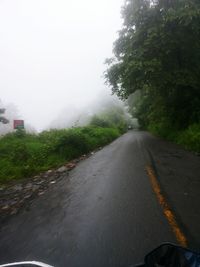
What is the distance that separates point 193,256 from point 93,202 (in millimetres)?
3545

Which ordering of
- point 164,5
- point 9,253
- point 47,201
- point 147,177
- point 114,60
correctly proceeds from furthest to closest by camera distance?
point 114,60, point 164,5, point 147,177, point 47,201, point 9,253

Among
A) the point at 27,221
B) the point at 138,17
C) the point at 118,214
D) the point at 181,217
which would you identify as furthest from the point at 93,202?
the point at 138,17

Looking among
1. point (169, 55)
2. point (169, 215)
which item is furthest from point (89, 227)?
point (169, 55)

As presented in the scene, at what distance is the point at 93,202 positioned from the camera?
17.3 feet

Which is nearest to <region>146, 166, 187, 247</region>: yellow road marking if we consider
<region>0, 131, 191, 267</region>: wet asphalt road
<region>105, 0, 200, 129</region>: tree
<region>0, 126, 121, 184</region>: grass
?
<region>0, 131, 191, 267</region>: wet asphalt road

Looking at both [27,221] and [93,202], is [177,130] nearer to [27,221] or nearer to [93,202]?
[93,202]

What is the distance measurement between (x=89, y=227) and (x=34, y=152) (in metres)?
7.19

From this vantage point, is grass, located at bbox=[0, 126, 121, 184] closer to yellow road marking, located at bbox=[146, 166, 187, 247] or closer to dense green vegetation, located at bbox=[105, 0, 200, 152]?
yellow road marking, located at bbox=[146, 166, 187, 247]

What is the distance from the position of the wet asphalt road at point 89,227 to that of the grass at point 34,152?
9.44 ft

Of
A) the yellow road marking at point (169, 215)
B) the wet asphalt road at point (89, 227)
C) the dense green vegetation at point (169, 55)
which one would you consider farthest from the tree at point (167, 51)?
the wet asphalt road at point (89, 227)

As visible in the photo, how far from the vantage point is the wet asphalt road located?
3.19 m

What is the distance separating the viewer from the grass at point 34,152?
9.00 m

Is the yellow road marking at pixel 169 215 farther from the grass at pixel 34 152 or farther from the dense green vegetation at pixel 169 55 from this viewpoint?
the dense green vegetation at pixel 169 55

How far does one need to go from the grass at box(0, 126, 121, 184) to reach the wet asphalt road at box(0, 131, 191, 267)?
2.88 m
